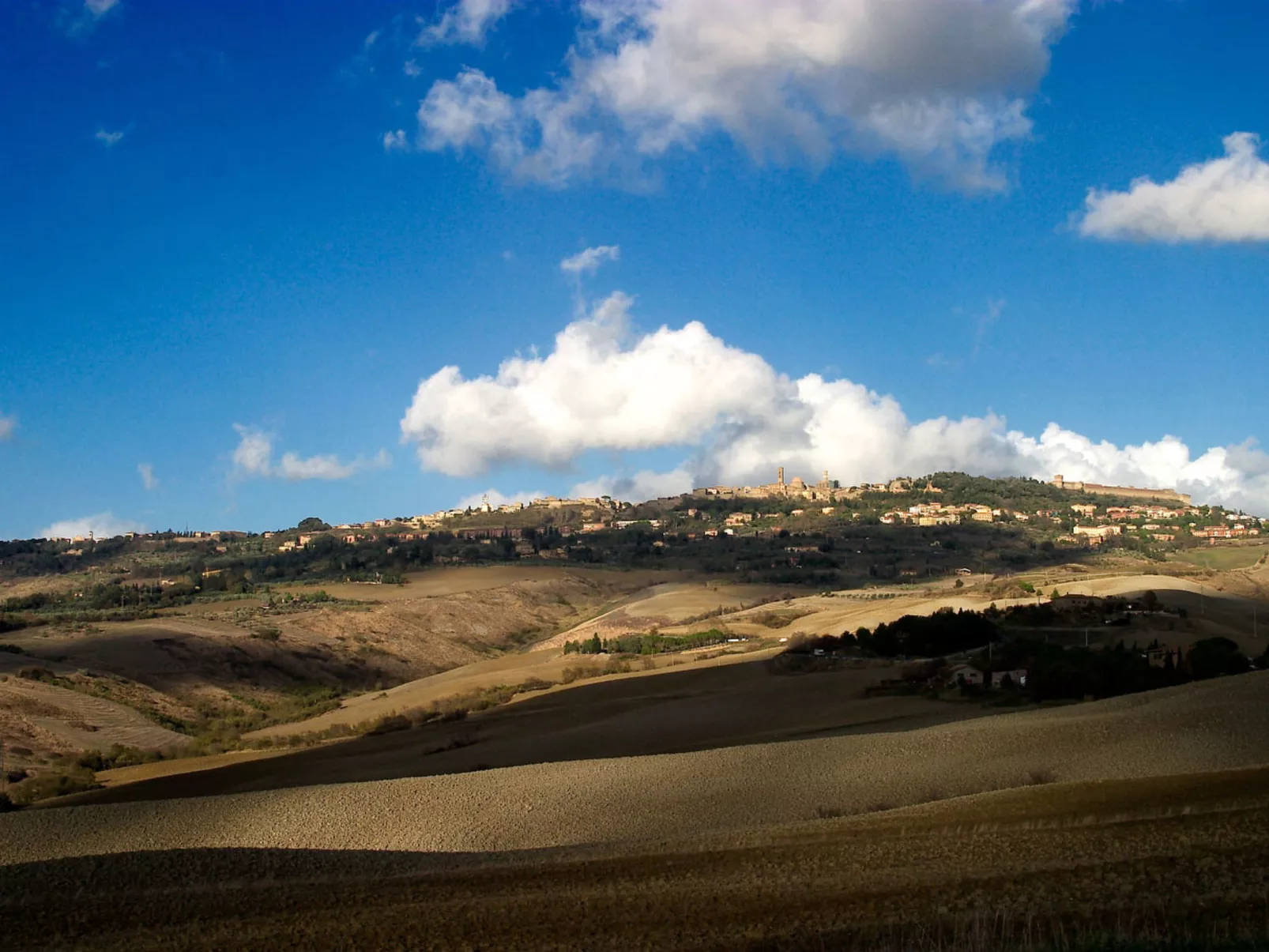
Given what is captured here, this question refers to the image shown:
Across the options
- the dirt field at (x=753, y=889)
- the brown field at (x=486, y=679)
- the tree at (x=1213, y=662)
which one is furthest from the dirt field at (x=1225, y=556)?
the dirt field at (x=753, y=889)

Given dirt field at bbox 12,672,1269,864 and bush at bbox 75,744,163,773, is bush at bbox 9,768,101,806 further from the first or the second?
dirt field at bbox 12,672,1269,864

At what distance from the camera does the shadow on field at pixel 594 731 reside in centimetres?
2875

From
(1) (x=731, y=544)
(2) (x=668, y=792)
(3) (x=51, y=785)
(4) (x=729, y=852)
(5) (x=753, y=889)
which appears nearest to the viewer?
(5) (x=753, y=889)

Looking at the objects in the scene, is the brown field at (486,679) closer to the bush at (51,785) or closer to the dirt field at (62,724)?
the dirt field at (62,724)

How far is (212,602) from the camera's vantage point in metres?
82.4

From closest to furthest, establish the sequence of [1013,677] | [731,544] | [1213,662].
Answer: [1213,662]
[1013,677]
[731,544]

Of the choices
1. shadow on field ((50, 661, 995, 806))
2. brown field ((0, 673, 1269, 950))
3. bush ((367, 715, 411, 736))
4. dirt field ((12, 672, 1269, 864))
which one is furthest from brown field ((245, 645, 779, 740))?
brown field ((0, 673, 1269, 950))

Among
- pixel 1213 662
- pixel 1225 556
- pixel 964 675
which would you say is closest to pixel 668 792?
pixel 964 675

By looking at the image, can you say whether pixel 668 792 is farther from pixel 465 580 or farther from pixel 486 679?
pixel 465 580

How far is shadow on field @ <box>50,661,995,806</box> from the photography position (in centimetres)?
2875

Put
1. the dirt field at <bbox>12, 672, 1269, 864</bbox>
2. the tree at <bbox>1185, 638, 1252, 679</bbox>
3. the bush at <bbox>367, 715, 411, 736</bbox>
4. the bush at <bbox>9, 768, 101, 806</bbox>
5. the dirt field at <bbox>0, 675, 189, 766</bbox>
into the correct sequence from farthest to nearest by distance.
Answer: the bush at <bbox>367, 715, 411, 736</bbox>
the dirt field at <bbox>0, 675, 189, 766</bbox>
the tree at <bbox>1185, 638, 1252, 679</bbox>
the bush at <bbox>9, 768, 101, 806</bbox>
the dirt field at <bbox>12, 672, 1269, 864</bbox>

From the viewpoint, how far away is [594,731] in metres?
33.1

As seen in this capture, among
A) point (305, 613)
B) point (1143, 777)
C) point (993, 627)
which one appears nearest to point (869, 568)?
point (305, 613)

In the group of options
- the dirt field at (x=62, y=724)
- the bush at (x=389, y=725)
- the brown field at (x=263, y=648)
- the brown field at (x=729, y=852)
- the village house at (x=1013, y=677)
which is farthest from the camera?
the brown field at (x=263, y=648)
